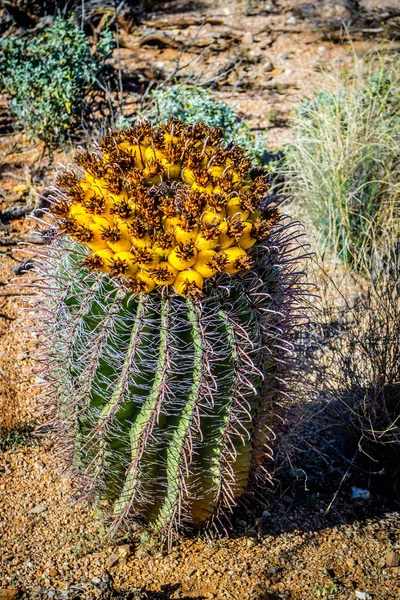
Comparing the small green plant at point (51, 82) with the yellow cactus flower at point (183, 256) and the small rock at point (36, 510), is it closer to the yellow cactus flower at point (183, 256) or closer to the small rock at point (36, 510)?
the small rock at point (36, 510)

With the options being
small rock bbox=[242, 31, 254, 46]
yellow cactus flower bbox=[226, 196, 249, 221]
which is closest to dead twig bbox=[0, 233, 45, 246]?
yellow cactus flower bbox=[226, 196, 249, 221]

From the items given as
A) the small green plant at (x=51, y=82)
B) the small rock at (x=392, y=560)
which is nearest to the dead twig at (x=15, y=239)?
the small green plant at (x=51, y=82)

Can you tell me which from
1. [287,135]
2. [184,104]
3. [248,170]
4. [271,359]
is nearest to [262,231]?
[248,170]

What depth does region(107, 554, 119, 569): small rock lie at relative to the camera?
2594 millimetres

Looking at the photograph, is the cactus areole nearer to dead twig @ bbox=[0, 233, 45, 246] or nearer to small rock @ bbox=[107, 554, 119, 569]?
small rock @ bbox=[107, 554, 119, 569]

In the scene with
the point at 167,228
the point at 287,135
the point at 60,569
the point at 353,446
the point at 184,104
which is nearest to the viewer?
the point at 167,228

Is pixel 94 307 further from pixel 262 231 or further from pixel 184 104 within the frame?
pixel 184 104

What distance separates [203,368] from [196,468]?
435mm

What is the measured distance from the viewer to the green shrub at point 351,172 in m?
5.03

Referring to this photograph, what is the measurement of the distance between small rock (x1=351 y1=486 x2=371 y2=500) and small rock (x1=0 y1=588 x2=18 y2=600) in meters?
1.58

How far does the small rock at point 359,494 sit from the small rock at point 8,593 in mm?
1581

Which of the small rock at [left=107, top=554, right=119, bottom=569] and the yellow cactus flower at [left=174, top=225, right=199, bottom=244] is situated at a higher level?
the yellow cactus flower at [left=174, top=225, right=199, bottom=244]

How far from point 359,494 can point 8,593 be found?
1.64 meters

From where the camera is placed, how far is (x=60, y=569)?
2549 millimetres
